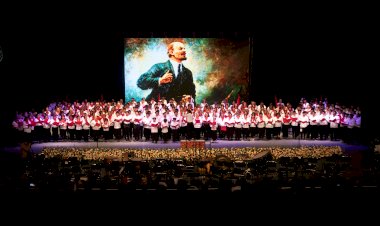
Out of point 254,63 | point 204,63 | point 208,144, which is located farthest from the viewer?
point 254,63

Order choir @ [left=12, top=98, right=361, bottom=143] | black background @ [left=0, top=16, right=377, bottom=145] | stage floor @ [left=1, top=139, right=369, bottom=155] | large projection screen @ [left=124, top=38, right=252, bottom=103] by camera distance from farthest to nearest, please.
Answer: large projection screen @ [left=124, top=38, right=252, bottom=103], black background @ [left=0, top=16, right=377, bottom=145], choir @ [left=12, top=98, right=361, bottom=143], stage floor @ [left=1, top=139, right=369, bottom=155]

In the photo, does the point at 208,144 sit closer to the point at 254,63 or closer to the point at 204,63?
the point at 204,63

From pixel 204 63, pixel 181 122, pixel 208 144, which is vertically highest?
pixel 204 63

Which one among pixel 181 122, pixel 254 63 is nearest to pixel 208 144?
pixel 181 122

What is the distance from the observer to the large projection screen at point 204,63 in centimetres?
2448

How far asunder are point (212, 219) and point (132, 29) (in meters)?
16.6

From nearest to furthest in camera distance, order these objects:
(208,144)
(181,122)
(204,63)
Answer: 1. (208,144)
2. (181,122)
3. (204,63)

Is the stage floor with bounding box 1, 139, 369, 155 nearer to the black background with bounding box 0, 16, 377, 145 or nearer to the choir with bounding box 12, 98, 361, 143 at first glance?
the choir with bounding box 12, 98, 361, 143

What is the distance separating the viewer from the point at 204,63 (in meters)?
24.9

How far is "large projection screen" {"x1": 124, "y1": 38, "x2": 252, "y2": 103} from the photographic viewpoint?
80.3 feet

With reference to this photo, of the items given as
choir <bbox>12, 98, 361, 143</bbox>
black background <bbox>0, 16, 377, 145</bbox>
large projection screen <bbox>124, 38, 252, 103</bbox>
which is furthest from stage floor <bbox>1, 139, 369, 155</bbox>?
large projection screen <bbox>124, 38, 252, 103</bbox>

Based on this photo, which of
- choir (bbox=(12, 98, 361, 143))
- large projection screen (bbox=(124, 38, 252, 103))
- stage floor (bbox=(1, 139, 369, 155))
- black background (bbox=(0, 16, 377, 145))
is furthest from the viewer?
large projection screen (bbox=(124, 38, 252, 103))

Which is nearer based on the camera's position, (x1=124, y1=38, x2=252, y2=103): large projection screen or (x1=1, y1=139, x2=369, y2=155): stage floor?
(x1=1, y1=139, x2=369, y2=155): stage floor

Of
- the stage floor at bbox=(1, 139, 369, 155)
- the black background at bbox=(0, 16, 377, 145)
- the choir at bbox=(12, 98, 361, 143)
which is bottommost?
the stage floor at bbox=(1, 139, 369, 155)
